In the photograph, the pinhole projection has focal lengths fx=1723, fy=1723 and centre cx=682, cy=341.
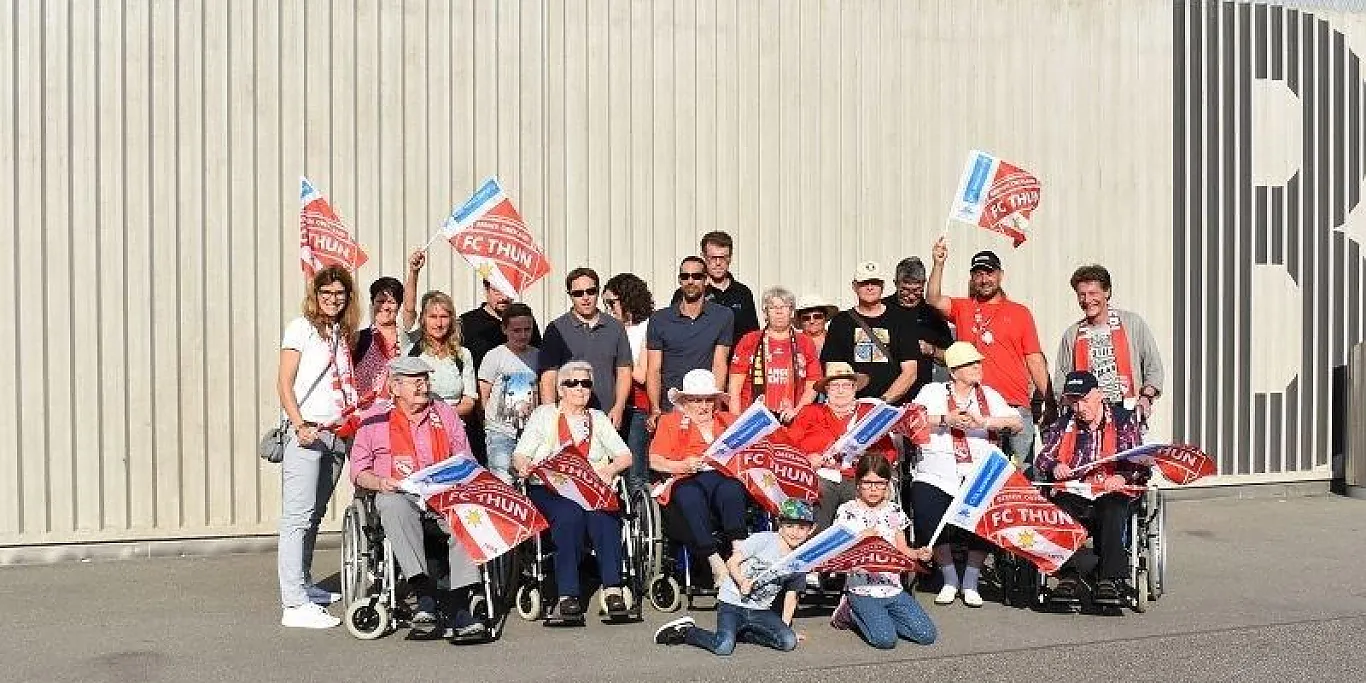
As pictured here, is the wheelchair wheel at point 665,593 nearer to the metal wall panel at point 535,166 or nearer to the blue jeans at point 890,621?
the blue jeans at point 890,621

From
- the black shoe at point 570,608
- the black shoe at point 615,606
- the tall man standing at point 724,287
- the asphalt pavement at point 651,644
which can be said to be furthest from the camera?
the tall man standing at point 724,287

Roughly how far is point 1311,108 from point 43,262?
33.3 ft

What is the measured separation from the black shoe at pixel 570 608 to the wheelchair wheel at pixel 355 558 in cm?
98

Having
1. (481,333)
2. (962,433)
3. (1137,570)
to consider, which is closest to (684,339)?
(481,333)

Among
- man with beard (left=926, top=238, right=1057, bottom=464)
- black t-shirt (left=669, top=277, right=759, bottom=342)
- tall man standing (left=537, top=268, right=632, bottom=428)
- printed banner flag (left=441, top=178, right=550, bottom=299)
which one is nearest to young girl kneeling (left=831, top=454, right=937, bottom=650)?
tall man standing (left=537, top=268, right=632, bottom=428)

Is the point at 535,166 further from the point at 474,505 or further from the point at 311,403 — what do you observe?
the point at 474,505

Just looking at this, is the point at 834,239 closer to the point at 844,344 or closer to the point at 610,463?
the point at 844,344

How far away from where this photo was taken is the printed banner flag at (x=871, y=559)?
8.06 meters

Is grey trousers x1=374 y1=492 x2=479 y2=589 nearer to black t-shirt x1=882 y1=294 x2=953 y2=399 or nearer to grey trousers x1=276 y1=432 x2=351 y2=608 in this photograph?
grey trousers x1=276 y1=432 x2=351 y2=608

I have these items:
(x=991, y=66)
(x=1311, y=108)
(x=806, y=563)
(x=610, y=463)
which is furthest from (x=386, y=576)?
(x=1311, y=108)

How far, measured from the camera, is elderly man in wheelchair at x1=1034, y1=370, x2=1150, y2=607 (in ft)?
29.9

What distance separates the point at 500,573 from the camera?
8.71 m

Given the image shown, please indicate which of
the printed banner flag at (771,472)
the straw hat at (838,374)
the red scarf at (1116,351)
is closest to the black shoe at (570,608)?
the printed banner flag at (771,472)

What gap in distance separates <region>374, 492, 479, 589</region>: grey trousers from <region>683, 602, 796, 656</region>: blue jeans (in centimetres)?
115
